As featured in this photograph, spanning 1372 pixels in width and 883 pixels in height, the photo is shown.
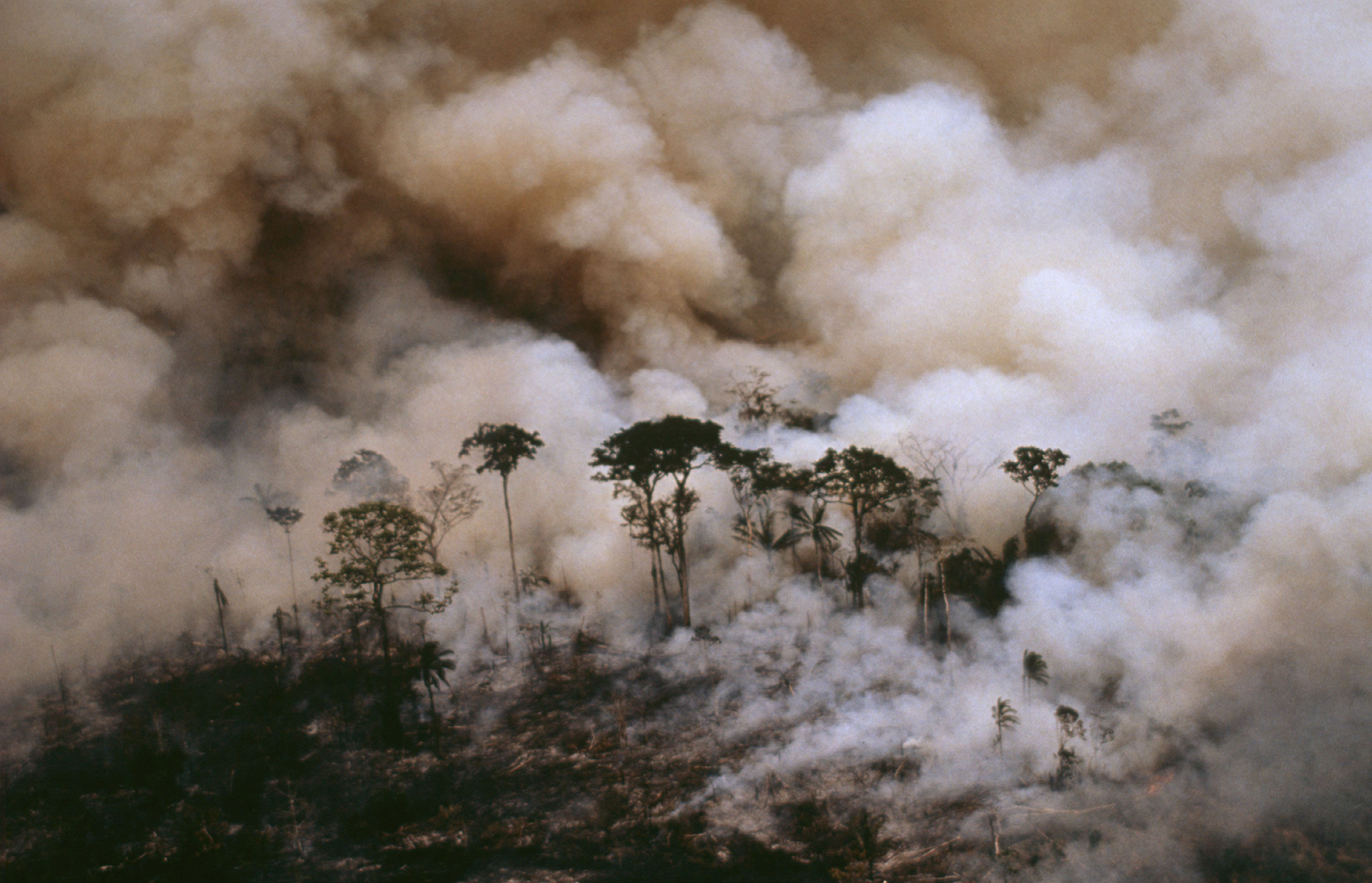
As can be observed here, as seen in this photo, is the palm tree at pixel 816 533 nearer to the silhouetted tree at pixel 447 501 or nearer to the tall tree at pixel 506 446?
the tall tree at pixel 506 446

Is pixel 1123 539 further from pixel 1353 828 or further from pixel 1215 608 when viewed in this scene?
pixel 1353 828

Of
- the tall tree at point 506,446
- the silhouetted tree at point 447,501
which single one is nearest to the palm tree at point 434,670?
the tall tree at point 506,446

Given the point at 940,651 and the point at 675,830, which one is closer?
the point at 675,830

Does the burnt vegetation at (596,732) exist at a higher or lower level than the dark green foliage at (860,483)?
lower

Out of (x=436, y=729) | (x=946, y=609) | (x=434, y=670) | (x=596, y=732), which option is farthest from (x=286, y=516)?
(x=946, y=609)

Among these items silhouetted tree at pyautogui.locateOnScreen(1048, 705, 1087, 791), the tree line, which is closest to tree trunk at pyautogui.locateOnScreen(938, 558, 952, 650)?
the tree line

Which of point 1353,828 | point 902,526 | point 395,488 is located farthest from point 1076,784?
point 395,488

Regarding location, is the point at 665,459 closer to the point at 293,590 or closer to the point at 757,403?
the point at 757,403
